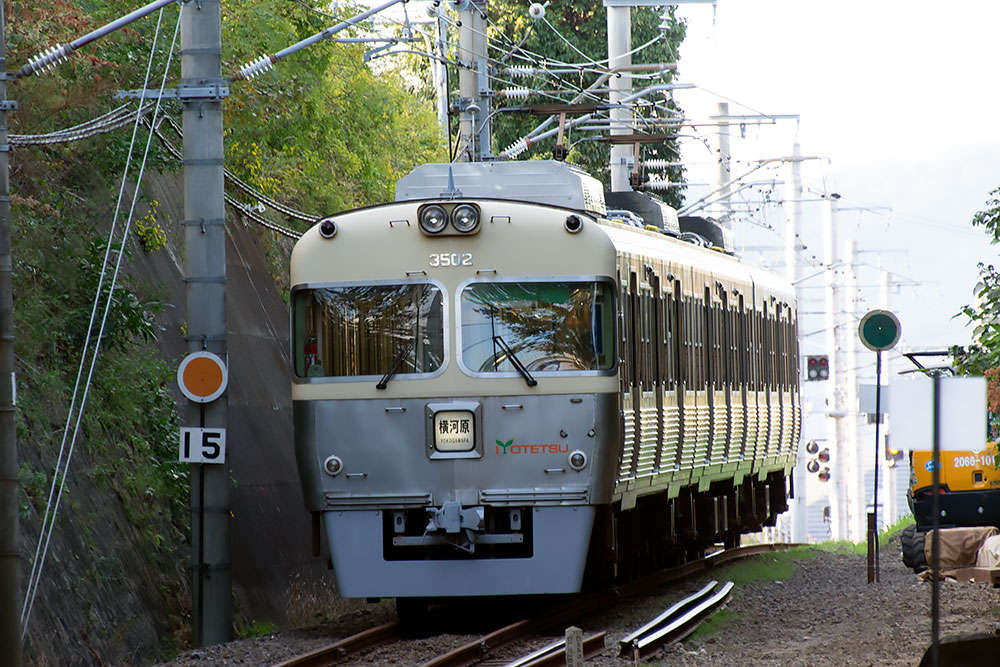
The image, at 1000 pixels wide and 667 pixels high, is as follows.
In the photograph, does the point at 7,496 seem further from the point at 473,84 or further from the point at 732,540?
the point at 732,540

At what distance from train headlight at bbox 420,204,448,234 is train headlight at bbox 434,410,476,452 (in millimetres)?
1438

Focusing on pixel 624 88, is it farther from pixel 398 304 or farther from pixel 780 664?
pixel 780 664

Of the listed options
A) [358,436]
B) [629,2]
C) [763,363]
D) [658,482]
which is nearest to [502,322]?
[358,436]

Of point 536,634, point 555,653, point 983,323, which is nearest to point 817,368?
point 983,323

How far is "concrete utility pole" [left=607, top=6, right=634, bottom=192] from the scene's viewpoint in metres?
29.3

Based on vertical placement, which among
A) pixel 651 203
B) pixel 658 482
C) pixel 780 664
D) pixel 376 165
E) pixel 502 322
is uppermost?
pixel 376 165

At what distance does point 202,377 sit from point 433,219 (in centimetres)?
241

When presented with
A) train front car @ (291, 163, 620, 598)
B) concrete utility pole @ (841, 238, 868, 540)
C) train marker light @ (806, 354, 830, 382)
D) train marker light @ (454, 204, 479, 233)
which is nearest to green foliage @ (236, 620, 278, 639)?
train front car @ (291, 163, 620, 598)

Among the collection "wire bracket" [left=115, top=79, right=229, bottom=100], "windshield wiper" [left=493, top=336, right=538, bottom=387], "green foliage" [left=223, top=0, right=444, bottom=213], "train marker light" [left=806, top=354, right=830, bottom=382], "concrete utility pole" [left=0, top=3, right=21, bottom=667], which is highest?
"green foliage" [left=223, top=0, right=444, bottom=213]

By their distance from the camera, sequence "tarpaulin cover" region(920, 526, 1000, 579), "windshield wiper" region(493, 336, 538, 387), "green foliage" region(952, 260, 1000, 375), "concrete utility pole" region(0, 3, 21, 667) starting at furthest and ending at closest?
"tarpaulin cover" region(920, 526, 1000, 579), "green foliage" region(952, 260, 1000, 375), "windshield wiper" region(493, 336, 538, 387), "concrete utility pole" region(0, 3, 21, 667)

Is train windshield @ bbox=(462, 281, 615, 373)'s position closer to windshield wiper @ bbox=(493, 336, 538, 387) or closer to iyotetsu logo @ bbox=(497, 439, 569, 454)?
windshield wiper @ bbox=(493, 336, 538, 387)

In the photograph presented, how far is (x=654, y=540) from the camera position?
1844 centimetres

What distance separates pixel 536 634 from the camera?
14.9m

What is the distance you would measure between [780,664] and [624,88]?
1813 centimetres
